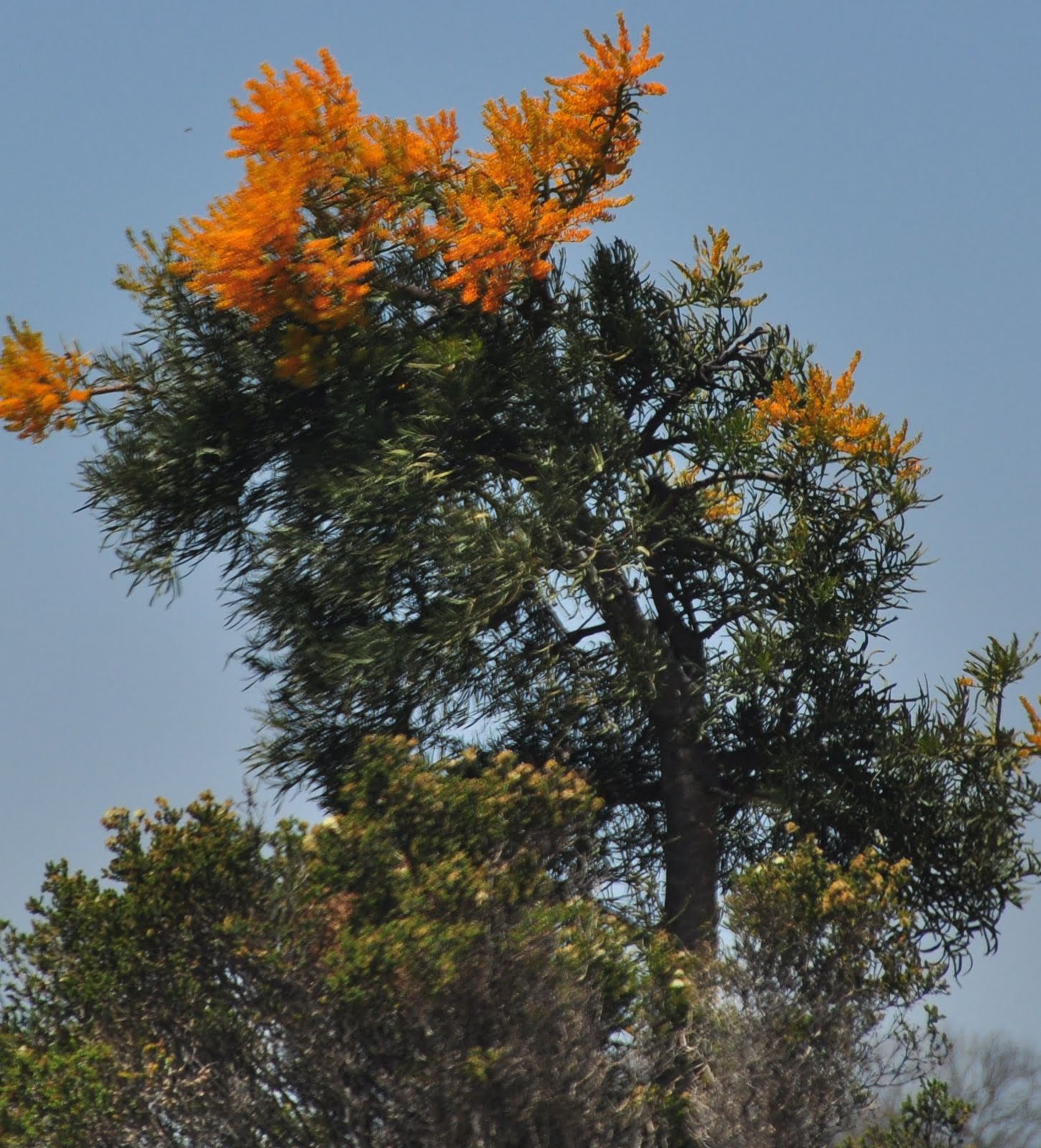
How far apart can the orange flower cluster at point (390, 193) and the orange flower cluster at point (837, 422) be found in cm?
169

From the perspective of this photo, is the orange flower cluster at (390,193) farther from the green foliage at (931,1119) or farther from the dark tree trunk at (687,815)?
the green foliage at (931,1119)

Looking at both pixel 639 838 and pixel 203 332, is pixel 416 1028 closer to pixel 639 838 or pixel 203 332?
pixel 639 838

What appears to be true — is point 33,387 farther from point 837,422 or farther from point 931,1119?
point 931,1119

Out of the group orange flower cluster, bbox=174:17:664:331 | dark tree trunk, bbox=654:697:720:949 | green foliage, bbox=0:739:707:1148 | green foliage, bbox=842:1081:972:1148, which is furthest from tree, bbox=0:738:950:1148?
orange flower cluster, bbox=174:17:664:331

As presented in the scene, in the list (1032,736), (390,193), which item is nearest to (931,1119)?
(1032,736)

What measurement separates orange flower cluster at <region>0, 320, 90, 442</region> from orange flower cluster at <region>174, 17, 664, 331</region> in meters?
1.09

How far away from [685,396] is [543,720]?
2462 millimetres

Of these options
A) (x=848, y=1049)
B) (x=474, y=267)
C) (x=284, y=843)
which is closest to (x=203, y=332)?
(x=474, y=267)

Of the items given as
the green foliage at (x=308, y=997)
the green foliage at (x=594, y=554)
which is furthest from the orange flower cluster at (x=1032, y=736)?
the green foliage at (x=308, y=997)

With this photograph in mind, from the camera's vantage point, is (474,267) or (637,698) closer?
(474,267)

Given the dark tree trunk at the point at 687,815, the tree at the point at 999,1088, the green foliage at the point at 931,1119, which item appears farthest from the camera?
the tree at the point at 999,1088

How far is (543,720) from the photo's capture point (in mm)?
10586

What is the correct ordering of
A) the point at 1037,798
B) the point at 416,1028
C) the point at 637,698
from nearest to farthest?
the point at 416,1028, the point at 1037,798, the point at 637,698

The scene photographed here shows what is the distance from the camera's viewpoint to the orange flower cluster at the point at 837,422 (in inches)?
394
